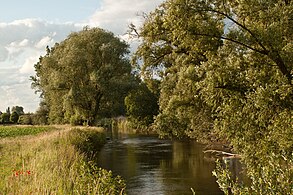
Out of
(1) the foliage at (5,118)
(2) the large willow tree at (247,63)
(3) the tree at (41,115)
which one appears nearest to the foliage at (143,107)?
(3) the tree at (41,115)

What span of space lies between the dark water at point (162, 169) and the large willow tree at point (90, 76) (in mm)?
13997

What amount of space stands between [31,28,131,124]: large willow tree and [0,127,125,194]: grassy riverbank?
45.6 feet

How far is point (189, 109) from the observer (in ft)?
88.2

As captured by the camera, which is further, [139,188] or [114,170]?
[114,170]

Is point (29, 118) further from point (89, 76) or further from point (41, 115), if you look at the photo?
point (89, 76)

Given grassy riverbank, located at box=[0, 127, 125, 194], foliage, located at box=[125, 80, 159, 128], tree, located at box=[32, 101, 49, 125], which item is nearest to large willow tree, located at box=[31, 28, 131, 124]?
foliage, located at box=[125, 80, 159, 128]

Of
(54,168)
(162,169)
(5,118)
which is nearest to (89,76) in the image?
(162,169)

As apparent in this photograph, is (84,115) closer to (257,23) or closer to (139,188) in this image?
(139,188)

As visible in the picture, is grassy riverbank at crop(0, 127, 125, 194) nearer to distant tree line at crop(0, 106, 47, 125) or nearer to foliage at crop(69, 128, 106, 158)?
foliage at crop(69, 128, 106, 158)

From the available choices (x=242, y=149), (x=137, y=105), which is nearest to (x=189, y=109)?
(x=242, y=149)

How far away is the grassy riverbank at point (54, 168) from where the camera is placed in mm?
9234

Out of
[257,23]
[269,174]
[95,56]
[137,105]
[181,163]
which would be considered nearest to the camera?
[269,174]

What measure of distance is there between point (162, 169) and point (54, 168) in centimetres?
1378

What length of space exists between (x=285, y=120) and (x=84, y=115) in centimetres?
3896
